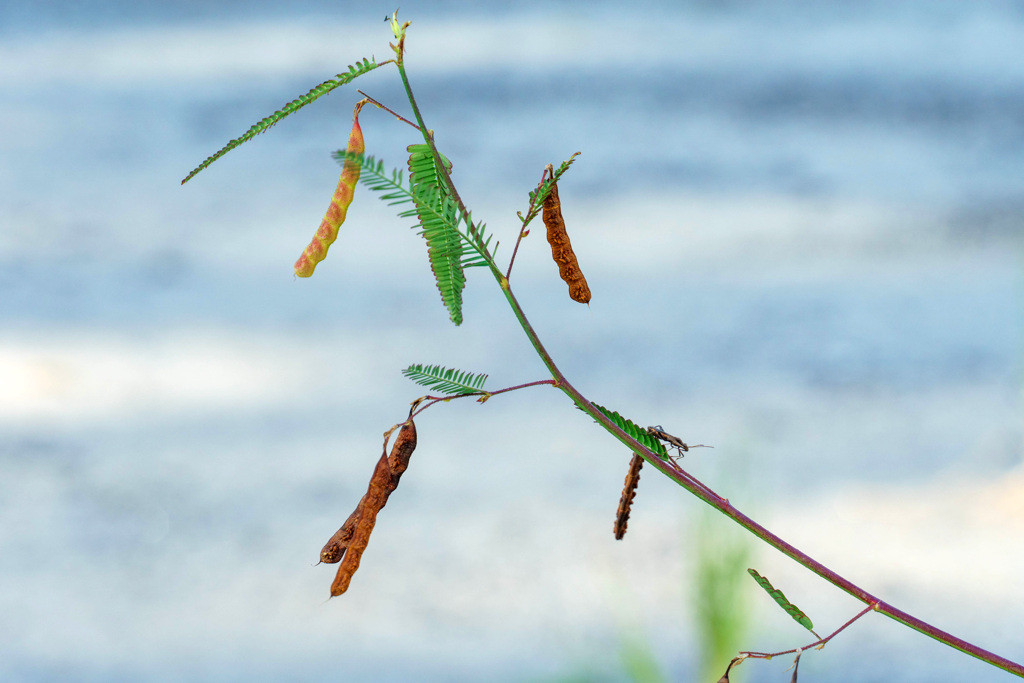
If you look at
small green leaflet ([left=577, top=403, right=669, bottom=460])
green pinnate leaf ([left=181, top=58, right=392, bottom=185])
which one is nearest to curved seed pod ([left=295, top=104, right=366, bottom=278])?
green pinnate leaf ([left=181, top=58, right=392, bottom=185])

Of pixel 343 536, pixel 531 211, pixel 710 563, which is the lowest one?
pixel 343 536

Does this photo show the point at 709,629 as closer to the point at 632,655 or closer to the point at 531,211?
the point at 632,655

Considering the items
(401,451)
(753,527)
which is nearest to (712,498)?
(753,527)

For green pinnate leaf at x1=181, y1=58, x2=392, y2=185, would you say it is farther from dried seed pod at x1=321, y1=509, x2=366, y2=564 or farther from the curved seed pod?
dried seed pod at x1=321, y1=509, x2=366, y2=564

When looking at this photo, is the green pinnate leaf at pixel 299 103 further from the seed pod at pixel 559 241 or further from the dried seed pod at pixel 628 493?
the dried seed pod at pixel 628 493

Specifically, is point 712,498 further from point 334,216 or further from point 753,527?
point 334,216

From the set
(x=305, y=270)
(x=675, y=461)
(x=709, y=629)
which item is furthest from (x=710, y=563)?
(x=305, y=270)

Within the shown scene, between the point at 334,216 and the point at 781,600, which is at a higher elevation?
the point at 334,216
